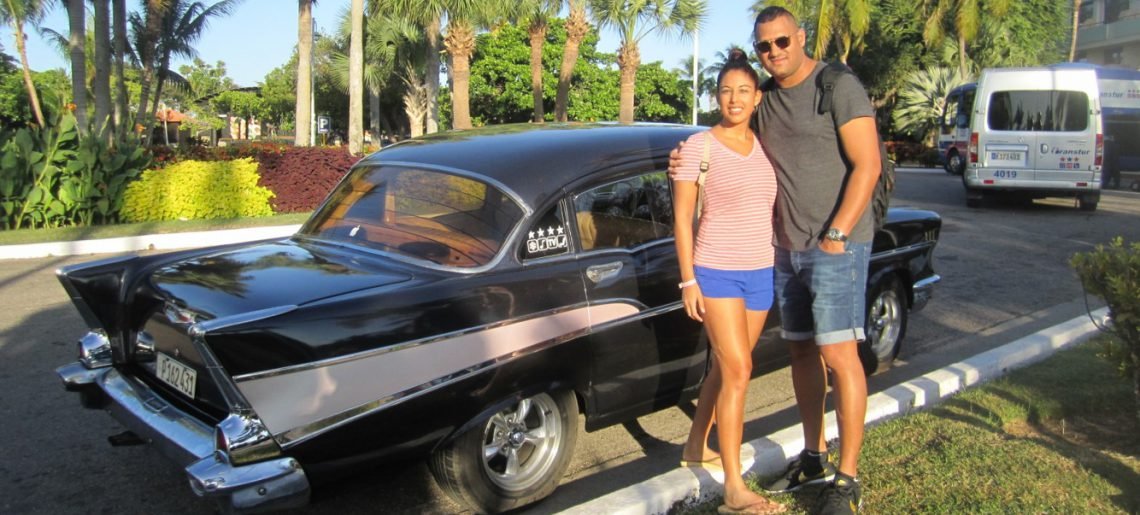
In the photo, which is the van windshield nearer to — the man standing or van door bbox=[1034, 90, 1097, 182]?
van door bbox=[1034, 90, 1097, 182]

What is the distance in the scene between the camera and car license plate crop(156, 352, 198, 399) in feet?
10.9

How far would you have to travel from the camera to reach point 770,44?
3.17 meters

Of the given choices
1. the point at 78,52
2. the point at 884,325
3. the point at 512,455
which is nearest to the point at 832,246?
the point at 512,455

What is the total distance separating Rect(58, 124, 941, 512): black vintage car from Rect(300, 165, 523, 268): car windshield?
1 centimetres

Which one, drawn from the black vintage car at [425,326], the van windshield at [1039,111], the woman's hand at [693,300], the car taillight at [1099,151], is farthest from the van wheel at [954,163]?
the woman's hand at [693,300]

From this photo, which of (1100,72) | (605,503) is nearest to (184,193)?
(605,503)

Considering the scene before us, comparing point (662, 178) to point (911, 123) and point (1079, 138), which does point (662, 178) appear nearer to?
point (1079, 138)

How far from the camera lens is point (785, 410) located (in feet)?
16.7

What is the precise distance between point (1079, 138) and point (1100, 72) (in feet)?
23.7

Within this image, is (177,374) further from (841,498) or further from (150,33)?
(150,33)

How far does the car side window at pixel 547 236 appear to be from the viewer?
148 inches

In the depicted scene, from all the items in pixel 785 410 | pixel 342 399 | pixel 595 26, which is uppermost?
pixel 595 26

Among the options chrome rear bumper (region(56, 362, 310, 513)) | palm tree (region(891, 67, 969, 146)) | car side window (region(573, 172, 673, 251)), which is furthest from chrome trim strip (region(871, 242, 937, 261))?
palm tree (region(891, 67, 969, 146))

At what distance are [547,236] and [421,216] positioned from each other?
0.60 meters
